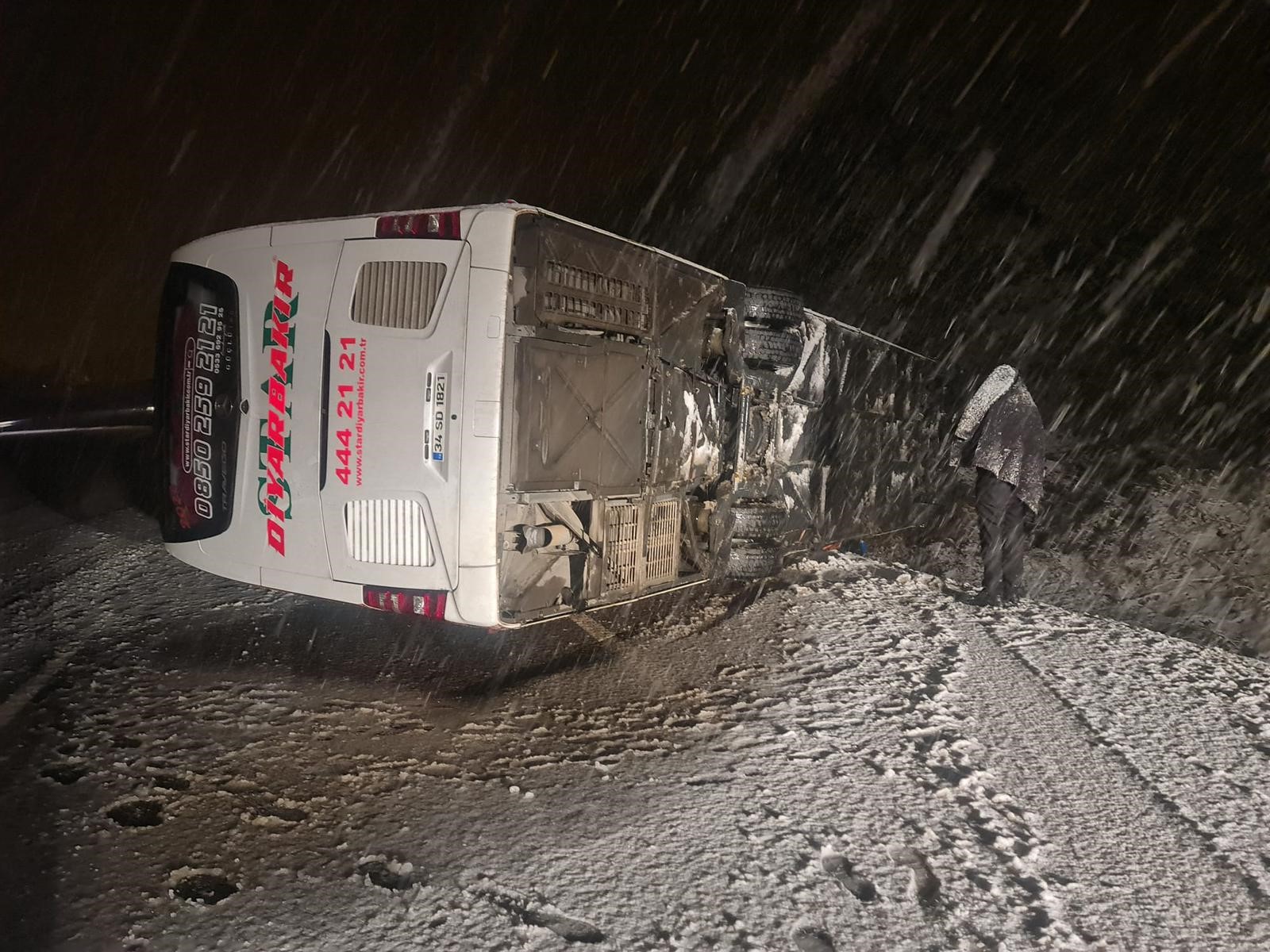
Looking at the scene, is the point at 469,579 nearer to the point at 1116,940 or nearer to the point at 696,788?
the point at 696,788

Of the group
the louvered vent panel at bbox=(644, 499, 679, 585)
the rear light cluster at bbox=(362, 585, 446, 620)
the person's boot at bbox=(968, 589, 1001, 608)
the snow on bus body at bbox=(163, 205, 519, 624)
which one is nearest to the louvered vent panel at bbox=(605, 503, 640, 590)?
the louvered vent panel at bbox=(644, 499, 679, 585)

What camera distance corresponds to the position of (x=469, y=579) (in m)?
3.70

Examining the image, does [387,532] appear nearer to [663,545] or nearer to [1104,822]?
[663,545]

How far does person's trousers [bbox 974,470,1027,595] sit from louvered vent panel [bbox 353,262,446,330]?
3.84 metres

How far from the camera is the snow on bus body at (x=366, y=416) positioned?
3.67 metres

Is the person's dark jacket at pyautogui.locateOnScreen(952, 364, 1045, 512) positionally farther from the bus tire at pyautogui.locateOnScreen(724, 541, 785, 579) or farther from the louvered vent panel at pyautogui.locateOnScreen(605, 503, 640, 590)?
the louvered vent panel at pyautogui.locateOnScreen(605, 503, 640, 590)

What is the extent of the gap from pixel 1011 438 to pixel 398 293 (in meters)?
4.03

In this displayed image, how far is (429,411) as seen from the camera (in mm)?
3742

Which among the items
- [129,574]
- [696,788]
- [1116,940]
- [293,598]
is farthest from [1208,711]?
[129,574]

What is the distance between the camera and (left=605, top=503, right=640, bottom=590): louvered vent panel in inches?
174

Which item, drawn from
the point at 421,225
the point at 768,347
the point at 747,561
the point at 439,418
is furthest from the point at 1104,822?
the point at 421,225

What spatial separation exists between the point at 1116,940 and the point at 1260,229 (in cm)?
998

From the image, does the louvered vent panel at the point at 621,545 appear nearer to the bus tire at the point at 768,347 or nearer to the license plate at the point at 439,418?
the license plate at the point at 439,418

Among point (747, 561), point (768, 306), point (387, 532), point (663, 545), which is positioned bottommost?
point (747, 561)
